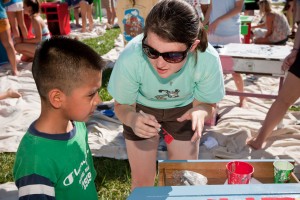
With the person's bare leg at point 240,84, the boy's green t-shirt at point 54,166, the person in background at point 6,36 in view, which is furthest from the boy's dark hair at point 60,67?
the person in background at point 6,36

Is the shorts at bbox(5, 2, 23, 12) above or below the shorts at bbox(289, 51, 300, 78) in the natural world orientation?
above

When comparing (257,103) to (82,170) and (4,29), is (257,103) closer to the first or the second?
(82,170)

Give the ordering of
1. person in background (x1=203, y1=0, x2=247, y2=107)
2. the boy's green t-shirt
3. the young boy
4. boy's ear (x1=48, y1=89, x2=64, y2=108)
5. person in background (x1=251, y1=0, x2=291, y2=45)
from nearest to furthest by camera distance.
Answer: the boy's green t-shirt < the young boy < boy's ear (x1=48, y1=89, x2=64, y2=108) < person in background (x1=203, y1=0, x2=247, y2=107) < person in background (x1=251, y1=0, x2=291, y2=45)

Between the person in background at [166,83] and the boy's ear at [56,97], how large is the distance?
1.29ft

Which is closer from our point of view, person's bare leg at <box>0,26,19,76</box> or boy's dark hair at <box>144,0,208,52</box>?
boy's dark hair at <box>144,0,208,52</box>

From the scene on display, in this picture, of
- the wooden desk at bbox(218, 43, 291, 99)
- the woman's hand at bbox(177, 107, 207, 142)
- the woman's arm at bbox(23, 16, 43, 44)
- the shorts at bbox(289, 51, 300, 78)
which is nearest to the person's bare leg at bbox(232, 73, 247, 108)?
the wooden desk at bbox(218, 43, 291, 99)

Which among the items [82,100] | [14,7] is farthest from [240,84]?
[14,7]

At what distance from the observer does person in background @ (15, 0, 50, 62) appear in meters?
5.95

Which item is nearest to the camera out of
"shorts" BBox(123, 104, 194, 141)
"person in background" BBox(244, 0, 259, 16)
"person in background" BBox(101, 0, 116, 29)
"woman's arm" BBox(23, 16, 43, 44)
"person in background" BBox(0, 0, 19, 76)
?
"shorts" BBox(123, 104, 194, 141)

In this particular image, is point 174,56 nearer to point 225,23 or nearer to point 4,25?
point 225,23

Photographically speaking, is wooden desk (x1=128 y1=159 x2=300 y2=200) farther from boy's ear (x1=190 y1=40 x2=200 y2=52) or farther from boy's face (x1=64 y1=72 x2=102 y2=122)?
boy's ear (x1=190 y1=40 x2=200 y2=52)

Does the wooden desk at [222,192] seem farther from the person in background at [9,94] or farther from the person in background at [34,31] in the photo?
the person in background at [34,31]

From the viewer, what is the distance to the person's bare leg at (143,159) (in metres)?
2.31

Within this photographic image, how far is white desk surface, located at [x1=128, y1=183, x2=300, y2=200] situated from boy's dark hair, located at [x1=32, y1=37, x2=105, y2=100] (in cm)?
61
